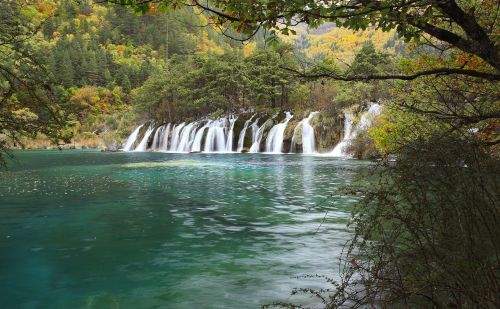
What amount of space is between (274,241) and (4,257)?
6007 millimetres

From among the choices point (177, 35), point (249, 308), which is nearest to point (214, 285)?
point (249, 308)

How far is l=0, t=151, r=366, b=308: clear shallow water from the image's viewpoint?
7.16 m

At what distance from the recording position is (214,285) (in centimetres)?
750

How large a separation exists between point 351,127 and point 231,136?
1605cm

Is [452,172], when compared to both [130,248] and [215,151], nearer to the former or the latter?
[130,248]

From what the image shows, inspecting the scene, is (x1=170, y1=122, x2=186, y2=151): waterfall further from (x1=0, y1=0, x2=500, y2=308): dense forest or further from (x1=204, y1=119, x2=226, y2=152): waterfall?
(x1=0, y1=0, x2=500, y2=308): dense forest

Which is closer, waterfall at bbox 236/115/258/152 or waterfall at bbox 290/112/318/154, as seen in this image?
waterfall at bbox 290/112/318/154

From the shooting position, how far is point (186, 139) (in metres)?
54.7

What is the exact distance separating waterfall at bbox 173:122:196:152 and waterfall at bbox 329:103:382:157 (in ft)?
65.7

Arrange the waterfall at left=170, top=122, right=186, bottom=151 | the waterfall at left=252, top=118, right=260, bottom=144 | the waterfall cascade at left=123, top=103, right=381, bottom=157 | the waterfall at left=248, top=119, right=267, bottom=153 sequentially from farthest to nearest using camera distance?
1. the waterfall at left=170, top=122, right=186, bottom=151
2. the waterfall at left=252, top=118, right=260, bottom=144
3. the waterfall at left=248, top=119, right=267, bottom=153
4. the waterfall cascade at left=123, top=103, right=381, bottom=157

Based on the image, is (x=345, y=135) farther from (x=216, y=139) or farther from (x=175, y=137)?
(x=175, y=137)

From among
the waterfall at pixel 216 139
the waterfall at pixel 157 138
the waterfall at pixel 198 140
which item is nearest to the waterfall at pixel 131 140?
the waterfall at pixel 157 138

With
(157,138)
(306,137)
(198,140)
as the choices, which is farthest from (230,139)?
(157,138)

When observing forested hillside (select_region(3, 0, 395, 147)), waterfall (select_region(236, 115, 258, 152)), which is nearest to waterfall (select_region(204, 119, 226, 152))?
waterfall (select_region(236, 115, 258, 152))
